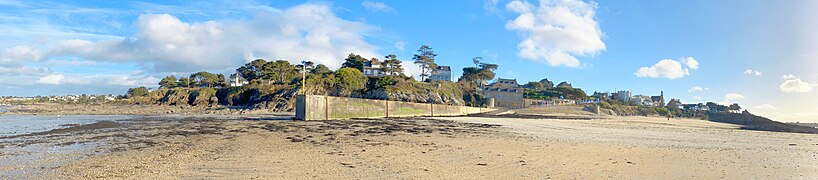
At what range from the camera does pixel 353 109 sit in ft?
105

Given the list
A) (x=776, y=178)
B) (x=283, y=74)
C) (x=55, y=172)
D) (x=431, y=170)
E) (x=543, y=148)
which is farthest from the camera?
(x=283, y=74)

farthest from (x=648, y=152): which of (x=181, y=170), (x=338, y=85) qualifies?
(x=338, y=85)

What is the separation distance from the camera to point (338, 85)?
6988 centimetres

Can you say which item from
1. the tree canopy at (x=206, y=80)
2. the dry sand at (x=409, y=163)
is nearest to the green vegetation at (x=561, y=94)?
the tree canopy at (x=206, y=80)

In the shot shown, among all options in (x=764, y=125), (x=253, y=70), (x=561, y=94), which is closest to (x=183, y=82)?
(x=253, y=70)

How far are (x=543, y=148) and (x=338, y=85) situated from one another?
61734 millimetres

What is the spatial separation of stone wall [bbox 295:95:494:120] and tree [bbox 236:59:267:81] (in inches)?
2262

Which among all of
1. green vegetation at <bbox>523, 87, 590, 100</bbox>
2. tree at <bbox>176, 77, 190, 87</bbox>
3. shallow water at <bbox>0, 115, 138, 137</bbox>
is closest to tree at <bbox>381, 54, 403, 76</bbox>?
green vegetation at <bbox>523, 87, 590, 100</bbox>

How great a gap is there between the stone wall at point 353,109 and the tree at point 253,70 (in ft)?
188

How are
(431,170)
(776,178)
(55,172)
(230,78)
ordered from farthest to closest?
(230,78), (431,170), (776,178), (55,172)

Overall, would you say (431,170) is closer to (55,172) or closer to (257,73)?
(55,172)

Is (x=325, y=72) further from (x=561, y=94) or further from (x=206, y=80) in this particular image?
(x=561, y=94)

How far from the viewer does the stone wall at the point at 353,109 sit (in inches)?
1030

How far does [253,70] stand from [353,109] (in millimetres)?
69083
